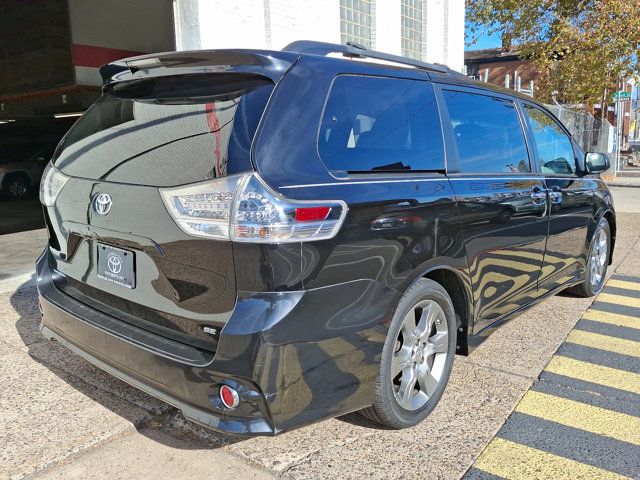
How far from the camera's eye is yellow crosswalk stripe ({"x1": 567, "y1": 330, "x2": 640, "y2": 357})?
4152 millimetres

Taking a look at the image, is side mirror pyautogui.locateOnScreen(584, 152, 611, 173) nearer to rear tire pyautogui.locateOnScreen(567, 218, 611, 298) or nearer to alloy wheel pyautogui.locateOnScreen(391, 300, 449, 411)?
rear tire pyautogui.locateOnScreen(567, 218, 611, 298)

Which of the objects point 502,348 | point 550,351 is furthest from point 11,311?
point 550,351

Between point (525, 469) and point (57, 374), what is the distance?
2741 mm

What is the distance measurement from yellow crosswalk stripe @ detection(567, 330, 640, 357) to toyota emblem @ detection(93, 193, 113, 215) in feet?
11.5

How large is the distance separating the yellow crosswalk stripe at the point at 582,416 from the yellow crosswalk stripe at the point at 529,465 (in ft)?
1.22

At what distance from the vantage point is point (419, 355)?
299 centimetres

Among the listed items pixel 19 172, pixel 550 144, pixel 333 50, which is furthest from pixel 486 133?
pixel 19 172

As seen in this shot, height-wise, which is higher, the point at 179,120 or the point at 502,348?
the point at 179,120

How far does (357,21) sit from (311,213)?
9.68 meters

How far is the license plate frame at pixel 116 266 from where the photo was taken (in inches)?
98.5

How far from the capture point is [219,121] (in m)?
2.29

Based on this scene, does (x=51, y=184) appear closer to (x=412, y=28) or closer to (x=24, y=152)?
(x=412, y=28)

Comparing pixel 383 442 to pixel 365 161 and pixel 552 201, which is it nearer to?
pixel 365 161

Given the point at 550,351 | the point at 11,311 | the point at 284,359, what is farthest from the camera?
the point at 11,311
